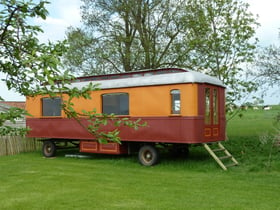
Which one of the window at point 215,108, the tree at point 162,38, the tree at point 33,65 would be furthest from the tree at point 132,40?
the tree at point 33,65

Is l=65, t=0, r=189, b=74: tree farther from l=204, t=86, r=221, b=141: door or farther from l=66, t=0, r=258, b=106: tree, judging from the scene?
l=204, t=86, r=221, b=141: door

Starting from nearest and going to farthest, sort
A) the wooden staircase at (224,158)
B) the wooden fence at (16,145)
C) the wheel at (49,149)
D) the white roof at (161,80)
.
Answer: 1. the wooden staircase at (224,158)
2. the white roof at (161,80)
3. the wheel at (49,149)
4. the wooden fence at (16,145)

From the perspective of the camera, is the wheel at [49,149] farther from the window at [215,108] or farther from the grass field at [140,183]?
the window at [215,108]

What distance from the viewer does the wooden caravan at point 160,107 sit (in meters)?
11.8

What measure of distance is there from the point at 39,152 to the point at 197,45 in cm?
898

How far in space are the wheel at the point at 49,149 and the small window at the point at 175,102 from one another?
6252 mm

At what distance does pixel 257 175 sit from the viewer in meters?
10.8

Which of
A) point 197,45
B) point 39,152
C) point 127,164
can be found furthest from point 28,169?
point 197,45

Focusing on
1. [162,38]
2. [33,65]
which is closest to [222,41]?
[162,38]

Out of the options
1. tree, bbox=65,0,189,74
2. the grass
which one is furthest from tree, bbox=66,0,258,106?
the grass

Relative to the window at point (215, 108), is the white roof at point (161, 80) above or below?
above

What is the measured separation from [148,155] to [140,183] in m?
3.17

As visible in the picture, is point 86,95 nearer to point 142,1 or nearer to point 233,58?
point 233,58

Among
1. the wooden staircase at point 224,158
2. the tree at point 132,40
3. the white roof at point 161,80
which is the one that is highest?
the tree at point 132,40
